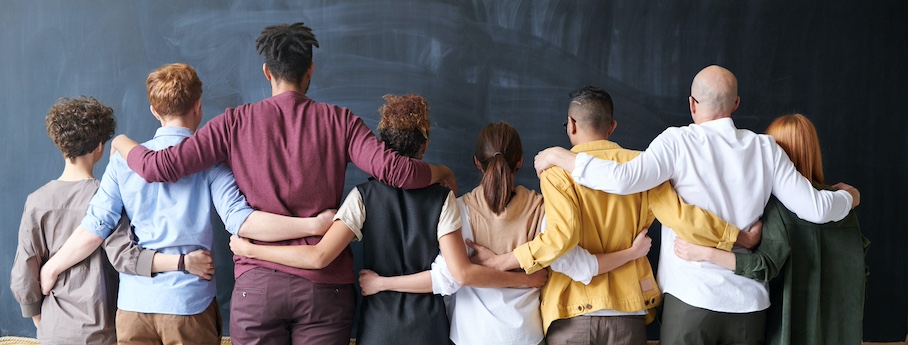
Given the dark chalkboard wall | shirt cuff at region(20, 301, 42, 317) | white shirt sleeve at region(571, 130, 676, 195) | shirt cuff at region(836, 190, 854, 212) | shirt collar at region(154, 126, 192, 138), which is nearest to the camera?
white shirt sleeve at region(571, 130, 676, 195)

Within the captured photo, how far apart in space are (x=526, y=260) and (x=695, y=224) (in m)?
0.51

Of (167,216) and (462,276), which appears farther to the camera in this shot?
(167,216)

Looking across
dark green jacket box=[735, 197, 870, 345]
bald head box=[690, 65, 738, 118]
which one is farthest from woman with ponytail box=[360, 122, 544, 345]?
dark green jacket box=[735, 197, 870, 345]

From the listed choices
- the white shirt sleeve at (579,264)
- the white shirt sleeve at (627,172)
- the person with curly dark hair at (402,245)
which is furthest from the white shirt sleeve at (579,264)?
the white shirt sleeve at (627,172)

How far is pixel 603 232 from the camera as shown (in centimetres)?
219

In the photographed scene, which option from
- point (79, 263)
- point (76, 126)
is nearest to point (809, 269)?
point (79, 263)

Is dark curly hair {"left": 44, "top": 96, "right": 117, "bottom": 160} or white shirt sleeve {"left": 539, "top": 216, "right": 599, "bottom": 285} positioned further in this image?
dark curly hair {"left": 44, "top": 96, "right": 117, "bottom": 160}

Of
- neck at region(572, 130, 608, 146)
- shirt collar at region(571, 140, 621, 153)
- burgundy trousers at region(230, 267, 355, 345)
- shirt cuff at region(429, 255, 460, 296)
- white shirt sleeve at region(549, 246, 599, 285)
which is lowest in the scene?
burgundy trousers at region(230, 267, 355, 345)

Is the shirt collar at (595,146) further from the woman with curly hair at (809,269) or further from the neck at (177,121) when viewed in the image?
the neck at (177,121)

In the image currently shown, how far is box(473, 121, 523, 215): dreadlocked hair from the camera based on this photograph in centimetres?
214

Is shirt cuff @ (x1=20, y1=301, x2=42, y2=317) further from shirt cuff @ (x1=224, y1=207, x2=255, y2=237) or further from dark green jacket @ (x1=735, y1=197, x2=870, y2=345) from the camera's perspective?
dark green jacket @ (x1=735, y1=197, x2=870, y2=345)

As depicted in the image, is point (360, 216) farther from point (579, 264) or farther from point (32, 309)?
point (32, 309)

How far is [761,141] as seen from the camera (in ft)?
7.05

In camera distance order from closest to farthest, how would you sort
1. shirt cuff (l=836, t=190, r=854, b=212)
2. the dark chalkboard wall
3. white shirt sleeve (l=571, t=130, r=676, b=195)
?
white shirt sleeve (l=571, t=130, r=676, b=195), shirt cuff (l=836, t=190, r=854, b=212), the dark chalkboard wall
